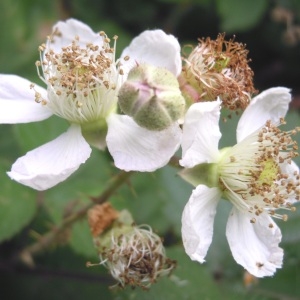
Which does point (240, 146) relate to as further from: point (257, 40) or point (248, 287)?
point (257, 40)

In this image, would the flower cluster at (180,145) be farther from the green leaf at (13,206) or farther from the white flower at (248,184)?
the green leaf at (13,206)

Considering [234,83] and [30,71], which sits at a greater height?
[234,83]

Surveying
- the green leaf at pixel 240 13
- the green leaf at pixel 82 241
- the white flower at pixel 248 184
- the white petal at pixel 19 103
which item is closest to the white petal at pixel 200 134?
the white flower at pixel 248 184

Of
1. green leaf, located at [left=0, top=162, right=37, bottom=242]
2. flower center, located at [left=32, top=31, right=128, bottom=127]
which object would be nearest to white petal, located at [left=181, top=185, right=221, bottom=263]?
flower center, located at [left=32, top=31, right=128, bottom=127]

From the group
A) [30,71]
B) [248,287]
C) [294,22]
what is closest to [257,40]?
[294,22]

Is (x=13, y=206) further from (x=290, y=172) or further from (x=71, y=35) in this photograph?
(x=290, y=172)

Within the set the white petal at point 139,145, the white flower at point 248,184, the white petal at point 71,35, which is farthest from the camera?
the white petal at point 71,35
